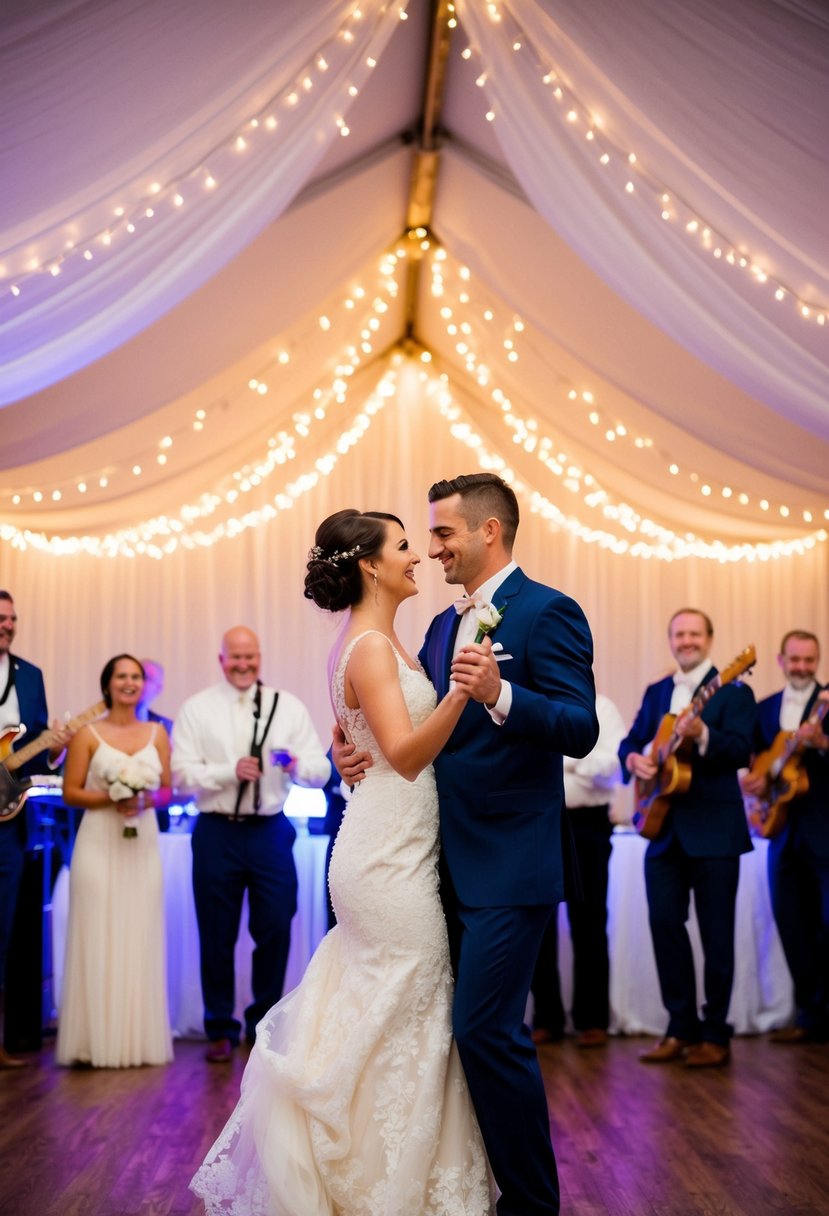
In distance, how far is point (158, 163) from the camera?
382 centimetres

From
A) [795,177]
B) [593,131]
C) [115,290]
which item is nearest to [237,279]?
[115,290]

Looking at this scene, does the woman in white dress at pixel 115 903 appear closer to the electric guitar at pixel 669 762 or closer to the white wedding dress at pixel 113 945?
the white wedding dress at pixel 113 945

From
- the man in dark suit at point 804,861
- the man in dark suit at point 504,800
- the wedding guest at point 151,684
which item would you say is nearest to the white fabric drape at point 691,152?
the man in dark suit at point 504,800

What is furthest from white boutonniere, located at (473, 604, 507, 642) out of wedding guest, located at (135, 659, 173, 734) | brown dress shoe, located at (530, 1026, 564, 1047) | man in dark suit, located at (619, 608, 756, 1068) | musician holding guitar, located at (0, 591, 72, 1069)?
wedding guest, located at (135, 659, 173, 734)

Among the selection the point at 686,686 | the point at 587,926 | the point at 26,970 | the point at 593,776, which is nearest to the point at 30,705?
the point at 26,970

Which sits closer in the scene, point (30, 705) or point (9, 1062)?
point (9, 1062)

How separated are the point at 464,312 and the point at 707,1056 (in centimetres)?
393

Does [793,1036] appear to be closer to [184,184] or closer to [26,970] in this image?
[26,970]

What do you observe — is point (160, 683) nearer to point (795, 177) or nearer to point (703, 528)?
point (703, 528)

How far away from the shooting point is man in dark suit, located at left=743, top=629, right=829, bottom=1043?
245 inches

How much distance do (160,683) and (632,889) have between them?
9.46 feet

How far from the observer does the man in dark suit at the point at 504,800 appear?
2.84 meters

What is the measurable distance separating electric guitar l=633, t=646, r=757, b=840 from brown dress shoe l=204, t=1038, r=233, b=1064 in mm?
1961

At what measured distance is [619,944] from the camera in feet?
21.8
